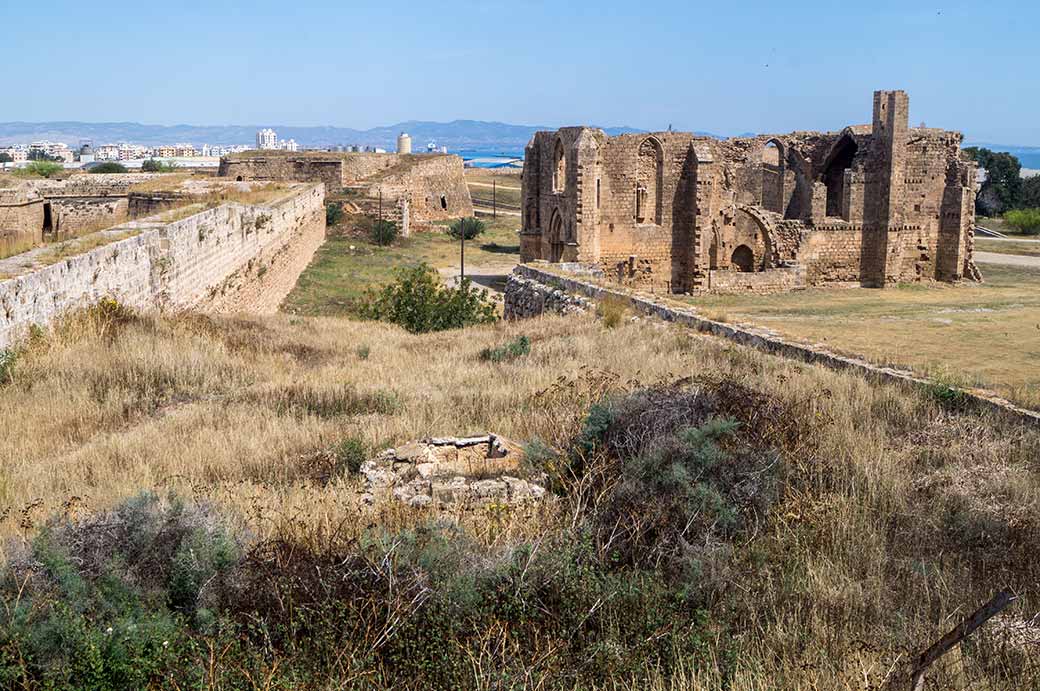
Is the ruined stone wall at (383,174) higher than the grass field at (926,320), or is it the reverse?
the ruined stone wall at (383,174)

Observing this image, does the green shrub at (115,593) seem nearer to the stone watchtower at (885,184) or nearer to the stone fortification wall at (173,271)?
the stone fortification wall at (173,271)

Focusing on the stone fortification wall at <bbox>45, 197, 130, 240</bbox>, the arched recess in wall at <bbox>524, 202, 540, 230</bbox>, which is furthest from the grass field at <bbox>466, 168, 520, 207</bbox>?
the stone fortification wall at <bbox>45, 197, 130, 240</bbox>

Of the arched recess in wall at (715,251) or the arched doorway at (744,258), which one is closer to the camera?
the arched recess in wall at (715,251)

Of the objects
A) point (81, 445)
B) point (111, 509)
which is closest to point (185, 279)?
point (81, 445)

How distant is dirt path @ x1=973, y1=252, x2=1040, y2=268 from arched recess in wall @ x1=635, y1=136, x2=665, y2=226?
19058mm

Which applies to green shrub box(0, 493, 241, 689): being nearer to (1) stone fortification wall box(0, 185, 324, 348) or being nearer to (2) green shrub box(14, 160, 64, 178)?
(1) stone fortification wall box(0, 185, 324, 348)

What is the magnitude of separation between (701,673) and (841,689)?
1.75ft

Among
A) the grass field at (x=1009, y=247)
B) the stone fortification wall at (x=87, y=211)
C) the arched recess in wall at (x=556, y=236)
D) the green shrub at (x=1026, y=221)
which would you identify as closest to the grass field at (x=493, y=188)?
the grass field at (x=1009, y=247)

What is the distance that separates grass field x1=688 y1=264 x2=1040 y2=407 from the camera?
57.0 ft

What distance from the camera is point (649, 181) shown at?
96.2 ft

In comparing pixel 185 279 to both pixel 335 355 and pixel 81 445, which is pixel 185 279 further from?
pixel 81 445

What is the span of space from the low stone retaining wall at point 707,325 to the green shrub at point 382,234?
22.6 meters

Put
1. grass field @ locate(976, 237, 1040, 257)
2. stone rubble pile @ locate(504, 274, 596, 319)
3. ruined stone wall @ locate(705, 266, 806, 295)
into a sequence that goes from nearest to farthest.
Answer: stone rubble pile @ locate(504, 274, 596, 319), ruined stone wall @ locate(705, 266, 806, 295), grass field @ locate(976, 237, 1040, 257)

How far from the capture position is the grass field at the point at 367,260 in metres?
25.6
